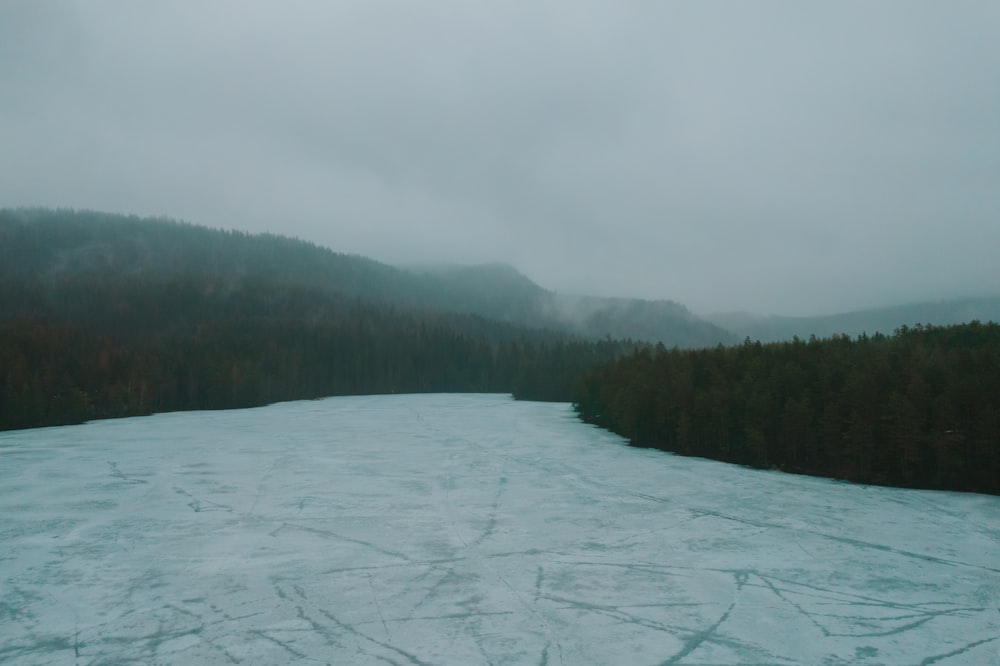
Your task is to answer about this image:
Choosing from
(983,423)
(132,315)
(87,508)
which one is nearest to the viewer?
(87,508)

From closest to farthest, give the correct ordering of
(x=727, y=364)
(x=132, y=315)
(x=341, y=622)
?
(x=341, y=622)
(x=727, y=364)
(x=132, y=315)

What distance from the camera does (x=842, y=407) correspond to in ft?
51.7

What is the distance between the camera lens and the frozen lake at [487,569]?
216 inches

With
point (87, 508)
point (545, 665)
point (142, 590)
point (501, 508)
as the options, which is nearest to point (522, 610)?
point (545, 665)

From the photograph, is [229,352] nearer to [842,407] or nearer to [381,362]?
[381,362]

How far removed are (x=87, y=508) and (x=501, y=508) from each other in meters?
6.61

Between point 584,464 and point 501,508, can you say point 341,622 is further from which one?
point 584,464

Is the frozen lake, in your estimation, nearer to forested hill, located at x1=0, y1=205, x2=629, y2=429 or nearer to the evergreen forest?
the evergreen forest

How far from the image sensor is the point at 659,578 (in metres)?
7.32

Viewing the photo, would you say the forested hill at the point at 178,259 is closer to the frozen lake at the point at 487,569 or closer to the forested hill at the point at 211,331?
the forested hill at the point at 211,331

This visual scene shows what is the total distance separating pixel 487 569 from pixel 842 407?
1132 centimetres

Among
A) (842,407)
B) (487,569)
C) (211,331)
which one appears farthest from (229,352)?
(487,569)

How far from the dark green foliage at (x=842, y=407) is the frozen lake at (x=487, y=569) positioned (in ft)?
3.54

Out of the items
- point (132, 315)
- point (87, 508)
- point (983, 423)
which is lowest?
point (87, 508)
